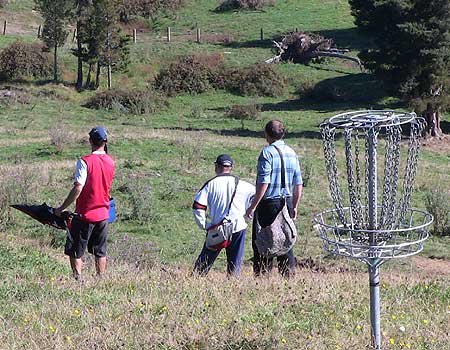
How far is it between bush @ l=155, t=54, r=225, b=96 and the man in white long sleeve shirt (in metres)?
31.9

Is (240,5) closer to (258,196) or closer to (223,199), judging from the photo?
(223,199)

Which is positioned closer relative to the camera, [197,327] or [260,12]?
[197,327]

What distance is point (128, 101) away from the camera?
35531mm

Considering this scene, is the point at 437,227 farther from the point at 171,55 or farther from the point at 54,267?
the point at 171,55

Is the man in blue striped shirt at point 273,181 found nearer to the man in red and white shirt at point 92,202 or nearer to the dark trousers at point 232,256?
the dark trousers at point 232,256

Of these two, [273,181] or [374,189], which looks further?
[273,181]

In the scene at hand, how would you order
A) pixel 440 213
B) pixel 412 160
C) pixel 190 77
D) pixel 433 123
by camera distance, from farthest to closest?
1. pixel 190 77
2. pixel 433 123
3. pixel 440 213
4. pixel 412 160

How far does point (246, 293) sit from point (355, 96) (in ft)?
110

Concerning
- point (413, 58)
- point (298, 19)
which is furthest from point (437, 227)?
point (298, 19)

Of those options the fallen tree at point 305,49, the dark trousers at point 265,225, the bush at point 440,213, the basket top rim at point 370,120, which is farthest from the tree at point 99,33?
the basket top rim at point 370,120

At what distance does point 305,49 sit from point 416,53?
1726 centimetres

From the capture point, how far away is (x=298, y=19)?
2133 inches

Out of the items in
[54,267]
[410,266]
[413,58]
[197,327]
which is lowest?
[410,266]

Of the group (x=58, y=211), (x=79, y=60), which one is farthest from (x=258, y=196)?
(x=79, y=60)
